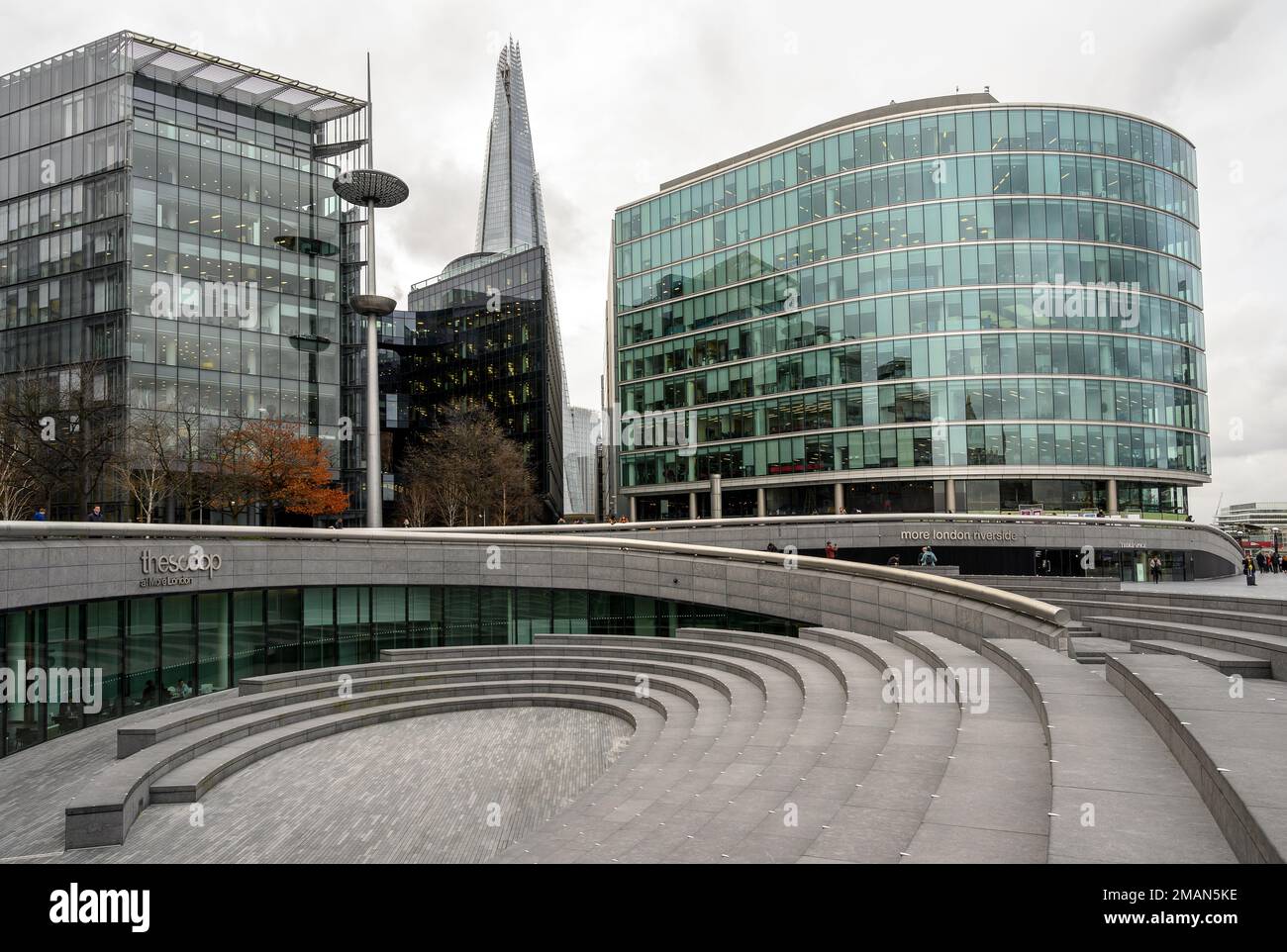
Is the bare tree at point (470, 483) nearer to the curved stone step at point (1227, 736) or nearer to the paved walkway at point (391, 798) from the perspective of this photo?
the paved walkway at point (391, 798)

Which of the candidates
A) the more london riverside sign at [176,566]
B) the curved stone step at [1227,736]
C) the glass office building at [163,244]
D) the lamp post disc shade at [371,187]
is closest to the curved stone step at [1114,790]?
the curved stone step at [1227,736]

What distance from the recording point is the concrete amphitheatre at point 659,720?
23.2 feet

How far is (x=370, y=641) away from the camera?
1030 inches

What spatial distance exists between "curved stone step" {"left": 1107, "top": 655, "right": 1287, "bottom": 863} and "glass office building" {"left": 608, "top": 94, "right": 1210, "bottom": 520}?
49.9 meters

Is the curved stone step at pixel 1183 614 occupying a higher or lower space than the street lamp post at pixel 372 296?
lower

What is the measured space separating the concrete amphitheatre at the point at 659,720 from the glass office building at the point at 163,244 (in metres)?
33.5

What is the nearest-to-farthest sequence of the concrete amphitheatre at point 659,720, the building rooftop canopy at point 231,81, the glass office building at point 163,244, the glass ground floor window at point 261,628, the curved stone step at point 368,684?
1. the concrete amphitheatre at point 659,720
2. the curved stone step at point 368,684
3. the glass ground floor window at point 261,628
4. the glass office building at point 163,244
5. the building rooftop canopy at point 231,81

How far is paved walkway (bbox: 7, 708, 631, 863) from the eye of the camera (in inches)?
479

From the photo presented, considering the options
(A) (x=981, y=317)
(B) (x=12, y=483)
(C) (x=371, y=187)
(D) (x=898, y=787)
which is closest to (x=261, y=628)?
(B) (x=12, y=483)

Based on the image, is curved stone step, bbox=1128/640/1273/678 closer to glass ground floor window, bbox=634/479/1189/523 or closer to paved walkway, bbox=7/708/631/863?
paved walkway, bbox=7/708/631/863

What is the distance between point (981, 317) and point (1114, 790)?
188 feet
